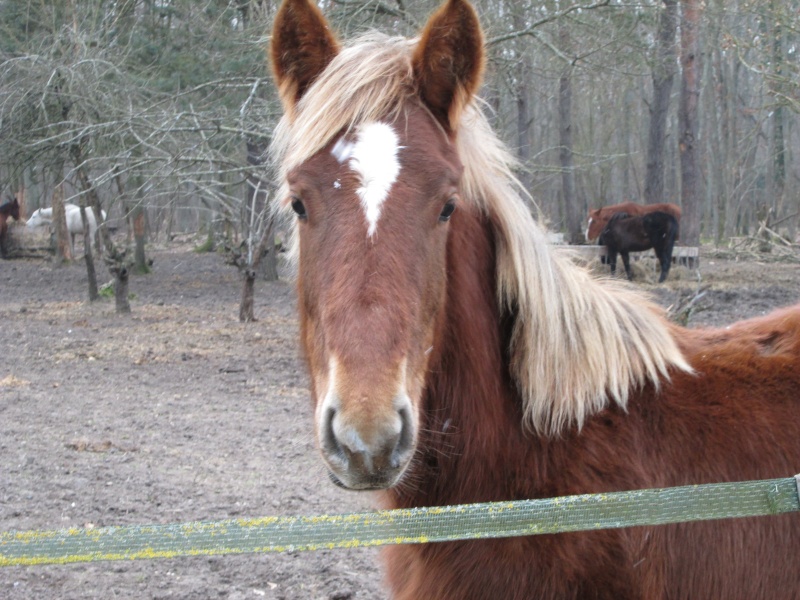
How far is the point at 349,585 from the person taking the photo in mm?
4148

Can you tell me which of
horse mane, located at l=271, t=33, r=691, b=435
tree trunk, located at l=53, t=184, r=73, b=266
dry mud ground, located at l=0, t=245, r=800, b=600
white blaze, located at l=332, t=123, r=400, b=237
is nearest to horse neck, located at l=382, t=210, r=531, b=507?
horse mane, located at l=271, t=33, r=691, b=435

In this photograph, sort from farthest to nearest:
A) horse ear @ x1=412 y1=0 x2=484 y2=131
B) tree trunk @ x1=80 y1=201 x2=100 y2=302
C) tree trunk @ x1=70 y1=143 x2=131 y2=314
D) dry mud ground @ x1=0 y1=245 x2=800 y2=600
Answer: tree trunk @ x1=80 y1=201 x2=100 y2=302
tree trunk @ x1=70 y1=143 x2=131 y2=314
dry mud ground @ x1=0 y1=245 x2=800 y2=600
horse ear @ x1=412 y1=0 x2=484 y2=131

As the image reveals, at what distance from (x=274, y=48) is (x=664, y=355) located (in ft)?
5.00

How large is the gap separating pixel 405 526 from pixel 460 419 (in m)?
0.48

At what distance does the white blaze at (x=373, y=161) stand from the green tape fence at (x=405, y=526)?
→ 72 cm

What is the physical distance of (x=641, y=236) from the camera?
17609mm

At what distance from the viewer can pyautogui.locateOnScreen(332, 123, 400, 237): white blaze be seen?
207 cm

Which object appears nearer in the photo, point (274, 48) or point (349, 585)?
point (274, 48)

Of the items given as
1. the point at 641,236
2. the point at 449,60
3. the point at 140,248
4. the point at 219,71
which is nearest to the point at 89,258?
the point at 219,71

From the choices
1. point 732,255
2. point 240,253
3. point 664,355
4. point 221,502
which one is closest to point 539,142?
point 732,255

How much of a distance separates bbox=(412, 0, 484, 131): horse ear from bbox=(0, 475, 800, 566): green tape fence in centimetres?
112

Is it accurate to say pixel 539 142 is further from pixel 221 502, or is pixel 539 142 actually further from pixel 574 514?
pixel 574 514

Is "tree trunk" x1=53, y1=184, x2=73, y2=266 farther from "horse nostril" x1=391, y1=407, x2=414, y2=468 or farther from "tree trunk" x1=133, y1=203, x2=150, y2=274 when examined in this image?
"horse nostril" x1=391, y1=407, x2=414, y2=468

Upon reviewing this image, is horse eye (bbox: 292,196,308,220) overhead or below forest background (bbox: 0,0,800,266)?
below
